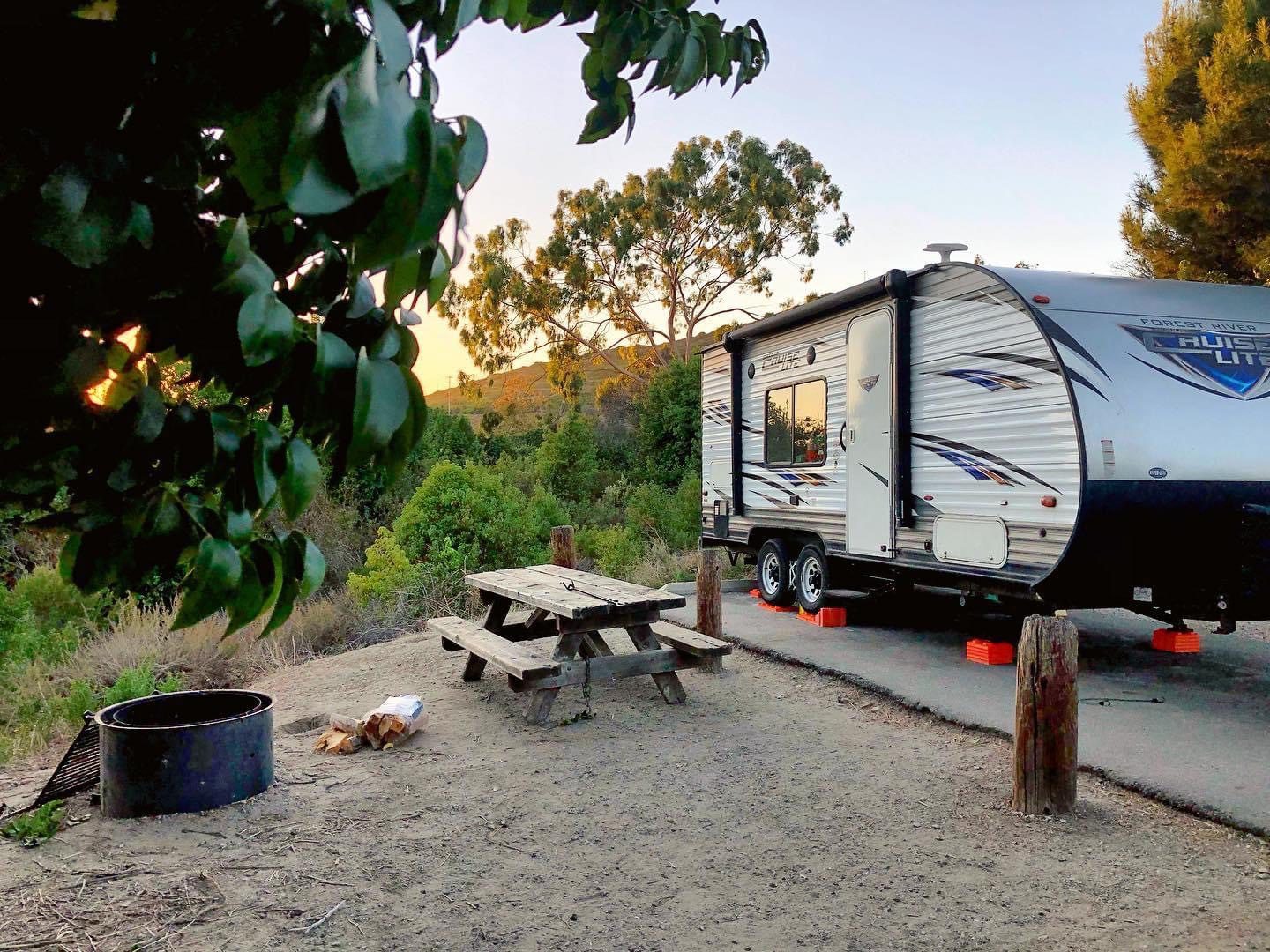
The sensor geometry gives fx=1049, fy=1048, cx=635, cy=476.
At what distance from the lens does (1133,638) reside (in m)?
8.78

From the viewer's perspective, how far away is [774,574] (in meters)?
10.8

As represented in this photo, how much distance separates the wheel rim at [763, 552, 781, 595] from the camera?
10680 mm

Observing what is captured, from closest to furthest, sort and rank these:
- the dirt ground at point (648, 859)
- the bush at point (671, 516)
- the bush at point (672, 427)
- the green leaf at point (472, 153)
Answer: the green leaf at point (472, 153) < the dirt ground at point (648, 859) < the bush at point (671, 516) < the bush at point (672, 427)

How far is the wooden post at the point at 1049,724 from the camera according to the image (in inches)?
183

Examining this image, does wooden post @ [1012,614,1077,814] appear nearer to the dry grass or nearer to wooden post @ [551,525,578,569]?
the dry grass

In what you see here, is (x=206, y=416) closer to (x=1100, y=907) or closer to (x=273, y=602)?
(x=273, y=602)

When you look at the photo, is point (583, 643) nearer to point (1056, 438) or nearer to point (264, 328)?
point (1056, 438)

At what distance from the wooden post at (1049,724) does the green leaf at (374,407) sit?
14.1 feet

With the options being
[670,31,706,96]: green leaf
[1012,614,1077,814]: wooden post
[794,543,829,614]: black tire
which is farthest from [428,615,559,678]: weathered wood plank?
[670,31,706,96]: green leaf

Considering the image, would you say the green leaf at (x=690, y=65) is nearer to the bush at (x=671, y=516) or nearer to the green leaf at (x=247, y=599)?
the green leaf at (x=247, y=599)

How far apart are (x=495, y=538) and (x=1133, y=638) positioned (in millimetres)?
6270

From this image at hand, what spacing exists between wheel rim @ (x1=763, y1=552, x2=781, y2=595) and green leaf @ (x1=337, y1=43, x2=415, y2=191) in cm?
1003

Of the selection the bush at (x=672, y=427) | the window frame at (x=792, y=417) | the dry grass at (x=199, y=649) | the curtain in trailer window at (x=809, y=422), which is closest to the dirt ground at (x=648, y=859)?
the dry grass at (x=199, y=649)

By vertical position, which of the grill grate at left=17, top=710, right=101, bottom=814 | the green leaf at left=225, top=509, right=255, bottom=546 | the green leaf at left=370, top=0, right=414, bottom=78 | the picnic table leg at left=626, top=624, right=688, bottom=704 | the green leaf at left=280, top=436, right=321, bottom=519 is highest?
the green leaf at left=370, top=0, right=414, bottom=78
